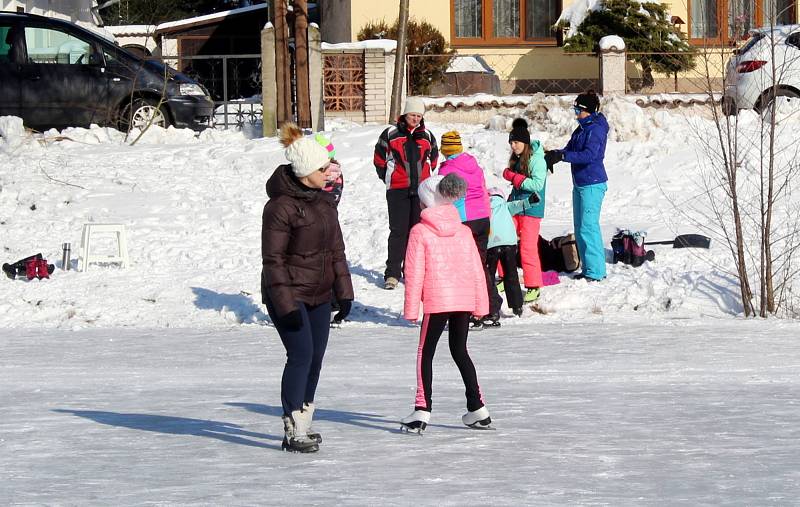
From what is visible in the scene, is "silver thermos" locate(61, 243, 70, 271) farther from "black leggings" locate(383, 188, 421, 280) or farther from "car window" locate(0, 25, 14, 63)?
"car window" locate(0, 25, 14, 63)

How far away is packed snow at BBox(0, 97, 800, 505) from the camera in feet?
22.5

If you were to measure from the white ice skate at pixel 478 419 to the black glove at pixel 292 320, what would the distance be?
51.2 inches

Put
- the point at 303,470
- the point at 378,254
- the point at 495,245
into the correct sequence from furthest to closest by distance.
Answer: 1. the point at 378,254
2. the point at 495,245
3. the point at 303,470

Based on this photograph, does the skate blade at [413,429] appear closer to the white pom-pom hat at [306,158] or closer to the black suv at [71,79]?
the white pom-pom hat at [306,158]

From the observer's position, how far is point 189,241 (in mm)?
15555

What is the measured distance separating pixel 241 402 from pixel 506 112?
1319cm

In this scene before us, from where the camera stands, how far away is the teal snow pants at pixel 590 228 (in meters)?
13.4

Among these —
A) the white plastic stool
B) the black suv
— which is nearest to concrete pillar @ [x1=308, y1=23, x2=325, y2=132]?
the black suv

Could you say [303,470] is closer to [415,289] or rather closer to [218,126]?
[415,289]

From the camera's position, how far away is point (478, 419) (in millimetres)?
7961

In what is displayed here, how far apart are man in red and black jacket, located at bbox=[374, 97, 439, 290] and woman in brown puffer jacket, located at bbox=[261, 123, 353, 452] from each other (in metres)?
5.78

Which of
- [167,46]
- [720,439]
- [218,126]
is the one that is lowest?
[720,439]

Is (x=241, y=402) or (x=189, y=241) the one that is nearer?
(x=241, y=402)

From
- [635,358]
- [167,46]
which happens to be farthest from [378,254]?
[167,46]
